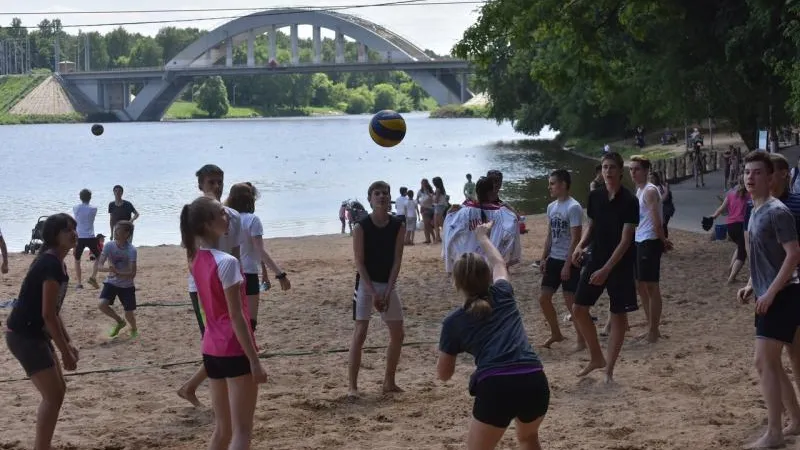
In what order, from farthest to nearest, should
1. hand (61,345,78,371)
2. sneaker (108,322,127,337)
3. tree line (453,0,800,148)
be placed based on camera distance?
tree line (453,0,800,148) → sneaker (108,322,127,337) → hand (61,345,78,371)

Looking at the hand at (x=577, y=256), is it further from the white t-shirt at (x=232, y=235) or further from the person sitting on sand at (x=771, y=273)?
the white t-shirt at (x=232, y=235)

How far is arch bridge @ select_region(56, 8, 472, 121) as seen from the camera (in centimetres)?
11125

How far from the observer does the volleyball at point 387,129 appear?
17.0 m

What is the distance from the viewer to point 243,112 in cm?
17725

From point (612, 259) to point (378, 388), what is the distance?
208 cm

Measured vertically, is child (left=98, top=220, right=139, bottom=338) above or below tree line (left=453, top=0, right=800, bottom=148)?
below

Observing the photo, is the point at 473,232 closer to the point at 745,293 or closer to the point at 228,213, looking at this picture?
the point at 228,213

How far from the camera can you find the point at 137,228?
34.3 meters

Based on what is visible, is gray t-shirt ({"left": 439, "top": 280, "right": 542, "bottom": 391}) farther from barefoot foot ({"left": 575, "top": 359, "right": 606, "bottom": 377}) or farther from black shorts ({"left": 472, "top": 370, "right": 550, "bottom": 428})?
barefoot foot ({"left": 575, "top": 359, "right": 606, "bottom": 377})

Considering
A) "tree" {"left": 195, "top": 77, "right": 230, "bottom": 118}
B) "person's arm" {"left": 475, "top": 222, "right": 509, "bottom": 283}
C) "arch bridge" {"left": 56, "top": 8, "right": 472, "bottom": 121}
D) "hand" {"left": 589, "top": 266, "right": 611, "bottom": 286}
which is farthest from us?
"tree" {"left": 195, "top": 77, "right": 230, "bottom": 118}

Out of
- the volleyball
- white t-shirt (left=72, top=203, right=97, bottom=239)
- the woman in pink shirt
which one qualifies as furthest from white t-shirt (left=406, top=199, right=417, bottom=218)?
the woman in pink shirt

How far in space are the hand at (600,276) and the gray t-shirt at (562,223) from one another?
96 cm

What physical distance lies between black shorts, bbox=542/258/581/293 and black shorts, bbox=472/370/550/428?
15.1 feet

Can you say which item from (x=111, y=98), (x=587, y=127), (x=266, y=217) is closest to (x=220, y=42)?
(x=111, y=98)
